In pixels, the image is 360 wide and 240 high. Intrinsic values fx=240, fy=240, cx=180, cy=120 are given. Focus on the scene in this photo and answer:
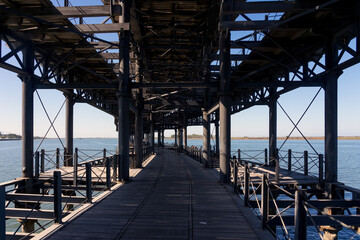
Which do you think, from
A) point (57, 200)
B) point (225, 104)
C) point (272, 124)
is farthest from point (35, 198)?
point (272, 124)

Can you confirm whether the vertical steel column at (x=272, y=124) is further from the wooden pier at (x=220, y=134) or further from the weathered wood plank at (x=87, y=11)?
Answer: the weathered wood plank at (x=87, y=11)

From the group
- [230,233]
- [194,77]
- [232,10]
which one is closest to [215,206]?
[230,233]

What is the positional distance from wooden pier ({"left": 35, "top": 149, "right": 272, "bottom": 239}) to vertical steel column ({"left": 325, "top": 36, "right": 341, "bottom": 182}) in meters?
4.71

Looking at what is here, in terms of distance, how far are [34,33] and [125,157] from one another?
7158mm

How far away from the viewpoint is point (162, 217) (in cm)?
682

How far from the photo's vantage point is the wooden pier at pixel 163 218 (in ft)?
18.6

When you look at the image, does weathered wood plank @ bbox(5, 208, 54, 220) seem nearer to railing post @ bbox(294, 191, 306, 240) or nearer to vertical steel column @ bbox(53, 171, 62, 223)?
vertical steel column @ bbox(53, 171, 62, 223)

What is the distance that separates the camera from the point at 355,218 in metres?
A: 6.38

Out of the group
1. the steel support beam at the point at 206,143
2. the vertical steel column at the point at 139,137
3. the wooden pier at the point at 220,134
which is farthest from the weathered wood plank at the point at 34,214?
the steel support beam at the point at 206,143

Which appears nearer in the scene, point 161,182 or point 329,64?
point 329,64

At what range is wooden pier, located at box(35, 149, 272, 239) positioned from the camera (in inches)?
223

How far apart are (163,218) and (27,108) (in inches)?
364

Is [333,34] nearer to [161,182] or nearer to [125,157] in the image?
[161,182]

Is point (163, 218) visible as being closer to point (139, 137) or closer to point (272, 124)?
point (139, 137)
